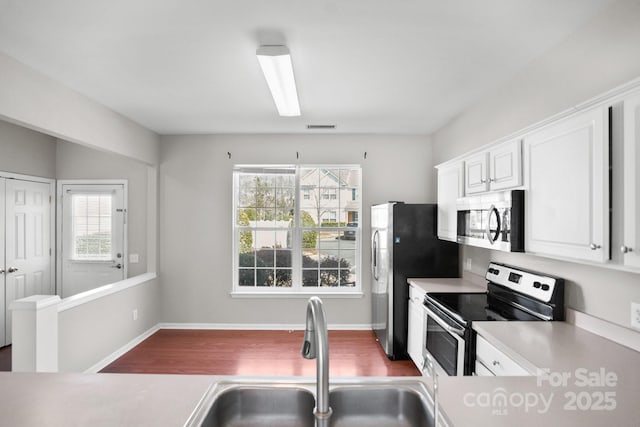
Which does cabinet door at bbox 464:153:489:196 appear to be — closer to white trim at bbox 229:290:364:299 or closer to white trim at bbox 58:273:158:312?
white trim at bbox 229:290:364:299

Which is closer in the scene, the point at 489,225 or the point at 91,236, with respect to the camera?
the point at 489,225

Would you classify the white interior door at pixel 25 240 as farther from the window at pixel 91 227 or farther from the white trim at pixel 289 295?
the white trim at pixel 289 295

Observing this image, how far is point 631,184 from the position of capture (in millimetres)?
1353

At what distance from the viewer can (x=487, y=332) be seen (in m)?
1.96

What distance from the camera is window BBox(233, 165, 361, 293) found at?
4.59 meters

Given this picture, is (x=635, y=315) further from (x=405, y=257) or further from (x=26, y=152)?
(x=26, y=152)

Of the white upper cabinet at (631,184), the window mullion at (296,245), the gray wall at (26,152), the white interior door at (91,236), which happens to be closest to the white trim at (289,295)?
the window mullion at (296,245)

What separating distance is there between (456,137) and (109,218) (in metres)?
4.46

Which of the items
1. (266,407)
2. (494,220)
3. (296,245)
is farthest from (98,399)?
(296,245)

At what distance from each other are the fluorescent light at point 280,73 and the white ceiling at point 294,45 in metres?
0.07

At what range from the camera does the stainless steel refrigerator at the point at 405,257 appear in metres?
3.61

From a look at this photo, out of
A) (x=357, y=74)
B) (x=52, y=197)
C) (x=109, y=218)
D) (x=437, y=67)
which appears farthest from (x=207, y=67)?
(x=52, y=197)

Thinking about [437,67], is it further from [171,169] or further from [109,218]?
[109,218]

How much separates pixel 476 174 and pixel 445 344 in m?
1.32
